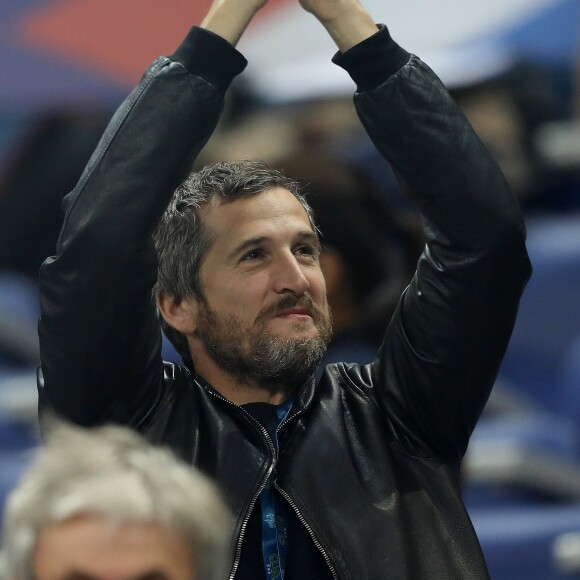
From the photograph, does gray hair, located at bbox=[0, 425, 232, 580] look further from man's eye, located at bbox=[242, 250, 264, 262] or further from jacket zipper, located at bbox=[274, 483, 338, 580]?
man's eye, located at bbox=[242, 250, 264, 262]

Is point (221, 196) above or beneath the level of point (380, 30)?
beneath

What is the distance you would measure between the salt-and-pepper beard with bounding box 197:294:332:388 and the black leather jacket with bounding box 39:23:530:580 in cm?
4

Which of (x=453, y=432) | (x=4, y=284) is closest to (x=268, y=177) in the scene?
(x=453, y=432)

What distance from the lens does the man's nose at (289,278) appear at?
1.57 m

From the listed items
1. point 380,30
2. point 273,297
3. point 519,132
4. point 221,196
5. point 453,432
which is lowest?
point 453,432

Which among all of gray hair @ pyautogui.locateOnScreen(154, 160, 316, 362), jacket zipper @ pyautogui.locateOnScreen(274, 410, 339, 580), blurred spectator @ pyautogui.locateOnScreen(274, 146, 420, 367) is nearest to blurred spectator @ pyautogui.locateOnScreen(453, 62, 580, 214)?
blurred spectator @ pyautogui.locateOnScreen(274, 146, 420, 367)

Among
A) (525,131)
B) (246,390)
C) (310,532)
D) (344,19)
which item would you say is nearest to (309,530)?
(310,532)

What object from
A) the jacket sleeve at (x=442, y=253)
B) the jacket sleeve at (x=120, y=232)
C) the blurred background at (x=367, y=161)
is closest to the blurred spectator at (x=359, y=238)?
the blurred background at (x=367, y=161)

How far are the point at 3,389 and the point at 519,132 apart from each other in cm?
147

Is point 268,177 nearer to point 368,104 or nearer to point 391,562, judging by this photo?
point 368,104

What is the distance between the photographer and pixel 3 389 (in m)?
2.72

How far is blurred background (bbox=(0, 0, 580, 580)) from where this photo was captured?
2.64m

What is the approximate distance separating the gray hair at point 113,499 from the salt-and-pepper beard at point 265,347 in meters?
0.59

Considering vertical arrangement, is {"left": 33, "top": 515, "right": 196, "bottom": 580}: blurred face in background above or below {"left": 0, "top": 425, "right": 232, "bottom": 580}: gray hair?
below
